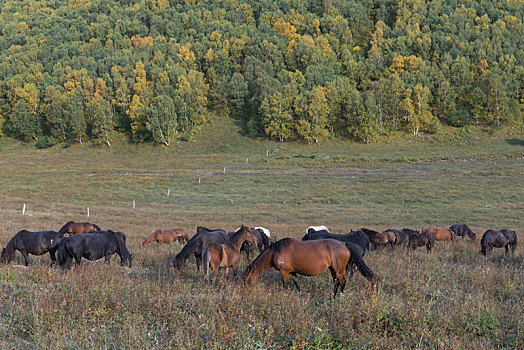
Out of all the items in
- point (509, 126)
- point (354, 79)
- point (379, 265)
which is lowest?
point (379, 265)

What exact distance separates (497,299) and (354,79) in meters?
108

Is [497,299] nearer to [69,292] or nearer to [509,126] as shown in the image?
[69,292]

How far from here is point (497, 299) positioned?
28.6 ft

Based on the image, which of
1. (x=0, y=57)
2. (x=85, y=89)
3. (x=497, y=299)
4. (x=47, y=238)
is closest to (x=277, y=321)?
(x=497, y=299)

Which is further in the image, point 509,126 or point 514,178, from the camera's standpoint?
point 509,126

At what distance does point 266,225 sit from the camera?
26688mm

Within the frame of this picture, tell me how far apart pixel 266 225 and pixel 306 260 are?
1797 centimetres

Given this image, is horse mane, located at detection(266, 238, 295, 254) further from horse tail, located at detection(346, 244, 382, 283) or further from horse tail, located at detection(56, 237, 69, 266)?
horse tail, located at detection(56, 237, 69, 266)

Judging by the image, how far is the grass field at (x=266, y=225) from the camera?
6.53 metres

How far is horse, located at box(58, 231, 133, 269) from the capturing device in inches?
448

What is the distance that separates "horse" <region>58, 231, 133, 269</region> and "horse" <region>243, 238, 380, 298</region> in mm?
5198

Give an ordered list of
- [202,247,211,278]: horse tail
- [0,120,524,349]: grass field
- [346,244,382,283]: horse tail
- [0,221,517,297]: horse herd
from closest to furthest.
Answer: [0,120,524,349]: grass field < [0,221,517,297]: horse herd < [346,244,382,283]: horse tail < [202,247,211,278]: horse tail

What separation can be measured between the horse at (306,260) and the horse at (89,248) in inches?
205

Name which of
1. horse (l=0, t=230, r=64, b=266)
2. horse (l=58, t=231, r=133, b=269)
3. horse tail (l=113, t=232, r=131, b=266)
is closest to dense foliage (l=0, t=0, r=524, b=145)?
horse tail (l=113, t=232, r=131, b=266)
